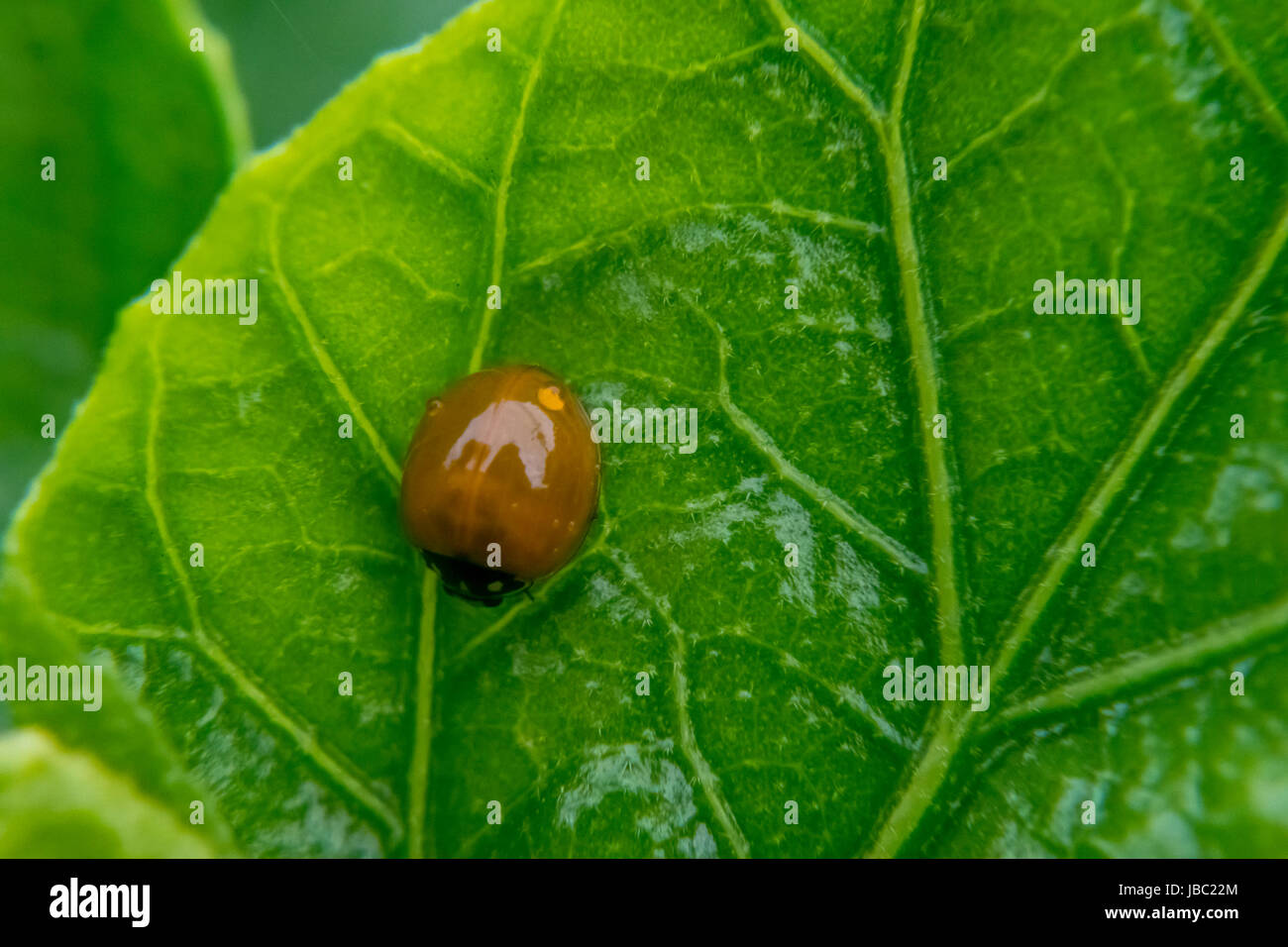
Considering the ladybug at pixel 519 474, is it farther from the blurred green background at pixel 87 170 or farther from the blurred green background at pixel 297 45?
the blurred green background at pixel 297 45

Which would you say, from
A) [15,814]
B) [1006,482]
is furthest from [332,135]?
[1006,482]

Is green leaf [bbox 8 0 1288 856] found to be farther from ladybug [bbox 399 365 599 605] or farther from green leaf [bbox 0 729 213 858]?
green leaf [bbox 0 729 213 858]

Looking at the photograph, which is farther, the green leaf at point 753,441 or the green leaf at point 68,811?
the green leaf at point 753,441

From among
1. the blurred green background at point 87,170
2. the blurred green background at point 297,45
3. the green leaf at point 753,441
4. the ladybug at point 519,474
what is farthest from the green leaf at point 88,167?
the blurred green background at point 297,45

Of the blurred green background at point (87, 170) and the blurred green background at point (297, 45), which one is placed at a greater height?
the blurred green background at point (297, 45)

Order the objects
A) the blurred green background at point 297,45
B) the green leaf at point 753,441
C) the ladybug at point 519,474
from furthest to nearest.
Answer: the blurred green background at point 297,45, the ladybug at point 519,474, the green leaf at point 753,441

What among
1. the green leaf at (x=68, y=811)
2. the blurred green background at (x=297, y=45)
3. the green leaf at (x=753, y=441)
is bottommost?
the green leaf at (x=68, y=811)

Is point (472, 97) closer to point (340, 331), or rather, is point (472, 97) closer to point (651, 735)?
point (340, 331)

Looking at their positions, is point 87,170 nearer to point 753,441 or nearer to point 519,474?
point 519,474
